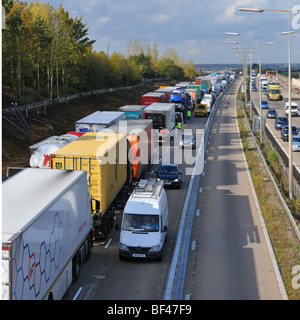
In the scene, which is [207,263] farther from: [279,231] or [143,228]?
[279,231]

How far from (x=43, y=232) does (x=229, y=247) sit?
31.4 ft

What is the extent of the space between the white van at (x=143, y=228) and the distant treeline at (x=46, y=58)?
109 feet

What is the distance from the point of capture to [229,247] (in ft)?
67.5

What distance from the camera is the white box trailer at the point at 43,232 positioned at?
1122 cm

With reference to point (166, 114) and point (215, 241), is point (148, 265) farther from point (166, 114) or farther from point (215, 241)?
point (166, 114)

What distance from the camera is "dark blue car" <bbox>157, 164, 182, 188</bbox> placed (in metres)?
30.0

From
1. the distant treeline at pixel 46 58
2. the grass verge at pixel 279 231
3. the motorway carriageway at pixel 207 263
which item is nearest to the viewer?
the motorway carriageway at pixel 207 263

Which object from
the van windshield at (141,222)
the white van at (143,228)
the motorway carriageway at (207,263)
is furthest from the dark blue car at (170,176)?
the van windshield at (141,222)

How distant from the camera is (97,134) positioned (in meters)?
26.2

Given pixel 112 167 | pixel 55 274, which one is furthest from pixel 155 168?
pixel 55 274

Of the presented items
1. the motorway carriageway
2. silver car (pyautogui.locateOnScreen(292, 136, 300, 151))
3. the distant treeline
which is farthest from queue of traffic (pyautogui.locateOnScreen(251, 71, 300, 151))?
the distant treeline

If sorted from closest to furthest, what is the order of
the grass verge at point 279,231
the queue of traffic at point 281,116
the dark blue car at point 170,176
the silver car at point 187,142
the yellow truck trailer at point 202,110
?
the grass verge at point 279,231
the dark blue car at point 170,176
the silver car at point 187,142
the queue of traffic at point 281,116
the yellow truck trailer at point 202,110

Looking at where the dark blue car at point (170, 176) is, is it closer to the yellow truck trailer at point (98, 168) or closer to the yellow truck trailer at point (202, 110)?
the yellow truck trailer at point (98, 168)
